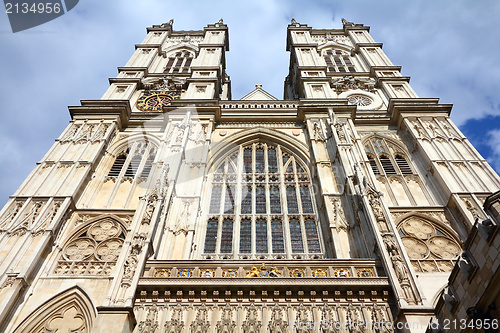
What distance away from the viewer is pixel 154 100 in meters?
23.4

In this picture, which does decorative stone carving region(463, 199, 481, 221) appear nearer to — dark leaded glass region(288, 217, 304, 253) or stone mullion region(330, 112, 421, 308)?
stone mullion region(330, 112, 421, 308)

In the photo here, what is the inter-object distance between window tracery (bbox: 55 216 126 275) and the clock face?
9.66 meters

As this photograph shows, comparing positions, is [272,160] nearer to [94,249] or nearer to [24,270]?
[94,249]

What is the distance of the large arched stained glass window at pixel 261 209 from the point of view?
45.6 feet

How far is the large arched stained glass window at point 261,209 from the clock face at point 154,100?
6.48 metres

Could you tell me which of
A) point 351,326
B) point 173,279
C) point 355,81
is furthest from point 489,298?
point 355,81

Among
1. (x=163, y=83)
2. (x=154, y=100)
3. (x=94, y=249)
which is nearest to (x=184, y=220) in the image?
(x=94, y=249)

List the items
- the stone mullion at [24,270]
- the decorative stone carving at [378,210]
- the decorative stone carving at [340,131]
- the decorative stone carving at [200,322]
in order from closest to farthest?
1. the decorative stone carving at [200,322]
2. the stone mullion at [24,270]
3. the decorative stone carving at [378,210]
4. the decorative stone carving at [340,131]

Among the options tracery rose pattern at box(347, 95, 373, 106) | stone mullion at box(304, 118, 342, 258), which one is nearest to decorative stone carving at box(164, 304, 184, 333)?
stone mullion at box(304, 118, 342, 258)

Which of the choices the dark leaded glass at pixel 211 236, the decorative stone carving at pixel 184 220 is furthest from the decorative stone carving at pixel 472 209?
the decorative stone carving at pixel 184 220

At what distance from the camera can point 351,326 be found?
30.8ft

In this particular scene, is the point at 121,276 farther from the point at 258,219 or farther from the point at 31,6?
the point at 31,6

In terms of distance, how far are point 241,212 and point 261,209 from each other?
836 mm

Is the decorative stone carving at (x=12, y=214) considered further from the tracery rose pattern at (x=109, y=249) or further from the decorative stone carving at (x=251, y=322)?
the decorative stone carving at (x=251, y=322)
